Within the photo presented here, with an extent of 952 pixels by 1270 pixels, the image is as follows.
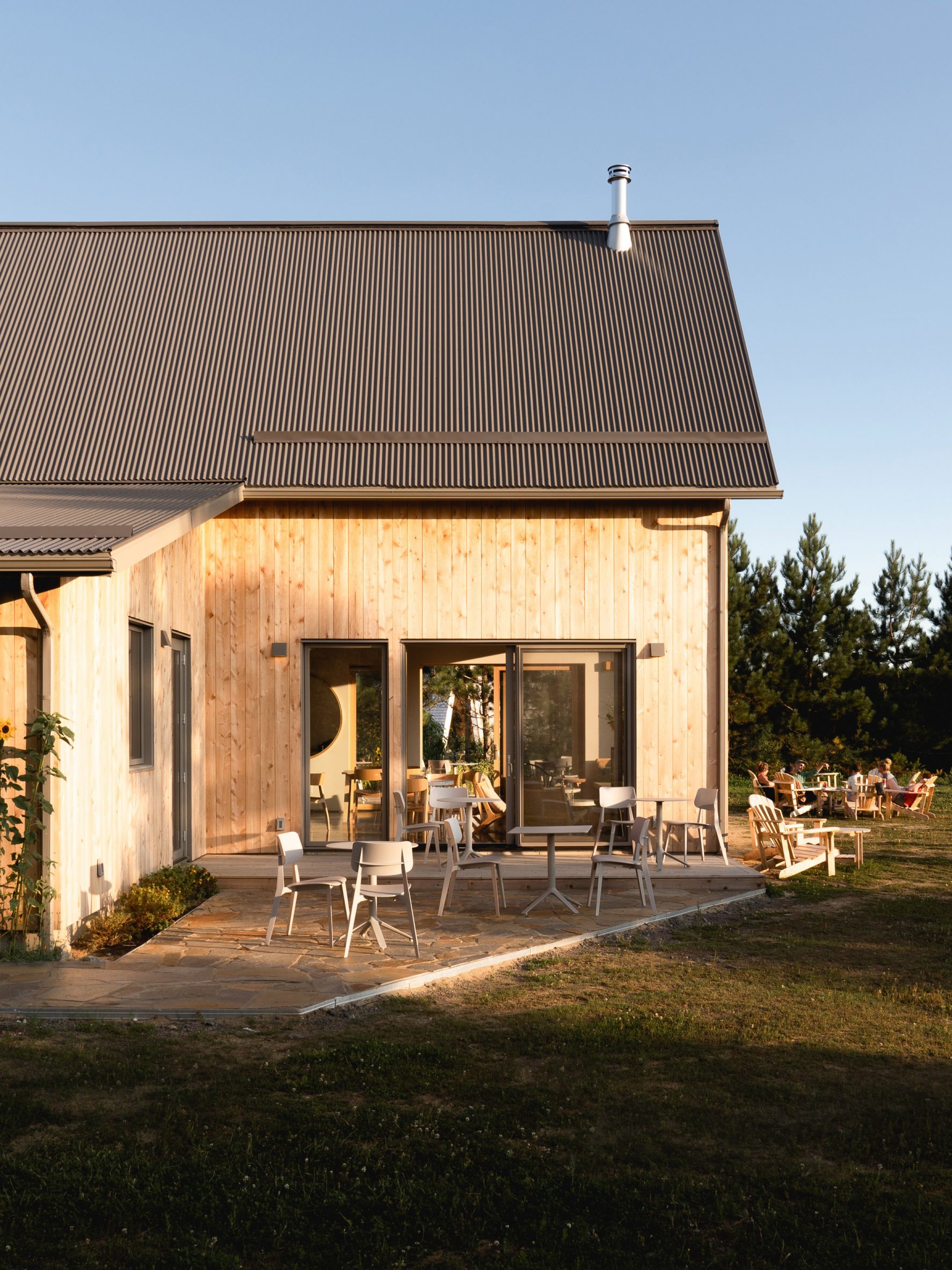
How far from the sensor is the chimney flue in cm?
1502

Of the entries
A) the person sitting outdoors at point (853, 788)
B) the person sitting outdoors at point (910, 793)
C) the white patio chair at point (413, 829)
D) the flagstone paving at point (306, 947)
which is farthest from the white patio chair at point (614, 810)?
the person sitting outdoors at point (910, 793)

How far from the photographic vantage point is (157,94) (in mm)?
19031

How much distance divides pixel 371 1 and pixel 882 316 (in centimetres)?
1187

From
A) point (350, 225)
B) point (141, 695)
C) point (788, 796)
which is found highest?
point (350, 225)

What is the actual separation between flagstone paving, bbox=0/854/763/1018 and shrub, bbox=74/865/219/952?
0.17 meters

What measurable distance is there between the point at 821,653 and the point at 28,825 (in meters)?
18.9

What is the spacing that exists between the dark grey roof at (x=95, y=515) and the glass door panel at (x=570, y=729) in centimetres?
367

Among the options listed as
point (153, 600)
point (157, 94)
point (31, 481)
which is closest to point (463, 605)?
point (153, 600)

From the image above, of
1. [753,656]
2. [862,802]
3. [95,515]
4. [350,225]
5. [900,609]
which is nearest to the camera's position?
[95,515]

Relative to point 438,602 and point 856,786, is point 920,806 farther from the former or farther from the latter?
point 438,602

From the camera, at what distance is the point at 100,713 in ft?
26.8

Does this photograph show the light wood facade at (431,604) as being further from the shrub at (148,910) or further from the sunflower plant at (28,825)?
the sunflower plant at (28,825)

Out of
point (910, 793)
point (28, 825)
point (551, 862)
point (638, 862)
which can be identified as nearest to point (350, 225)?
point (551, 862)

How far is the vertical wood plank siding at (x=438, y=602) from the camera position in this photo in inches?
462
